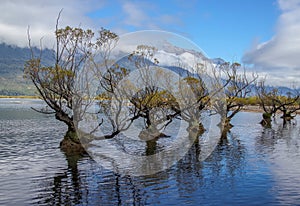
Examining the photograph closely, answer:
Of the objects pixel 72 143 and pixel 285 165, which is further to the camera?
pixel 72 143

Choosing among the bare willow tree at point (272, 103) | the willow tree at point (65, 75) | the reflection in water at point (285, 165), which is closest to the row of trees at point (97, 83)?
the willow tree at point (65, 75)

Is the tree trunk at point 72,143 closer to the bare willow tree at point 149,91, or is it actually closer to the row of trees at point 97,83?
the row of trees at point 97,83

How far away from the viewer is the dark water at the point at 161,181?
20.6 m

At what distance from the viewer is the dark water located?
20.6m

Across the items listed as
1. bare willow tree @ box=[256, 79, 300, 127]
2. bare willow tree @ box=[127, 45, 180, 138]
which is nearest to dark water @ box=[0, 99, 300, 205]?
bare willow tree @ box=[127, 45, 180, 138]

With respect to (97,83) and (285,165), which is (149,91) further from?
(285,165)

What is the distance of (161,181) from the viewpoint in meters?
25.0

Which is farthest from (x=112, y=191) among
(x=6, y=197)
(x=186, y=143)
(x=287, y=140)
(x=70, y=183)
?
(x=287, y=140)

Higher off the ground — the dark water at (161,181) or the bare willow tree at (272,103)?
the bare willow tree at (272,103)

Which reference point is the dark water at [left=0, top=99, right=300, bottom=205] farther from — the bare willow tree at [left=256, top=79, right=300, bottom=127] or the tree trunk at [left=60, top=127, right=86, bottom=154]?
the bare willow tree at [left=256, top=79, right=300, bottom=127]

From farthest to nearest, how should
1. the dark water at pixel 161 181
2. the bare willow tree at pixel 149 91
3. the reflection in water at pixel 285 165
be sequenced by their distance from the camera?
the bare willow tree at pixel 149 91 → the reflection in water at pixel 285 165 → the dark water at pixel 161 181

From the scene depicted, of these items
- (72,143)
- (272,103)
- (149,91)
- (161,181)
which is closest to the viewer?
(161,181)

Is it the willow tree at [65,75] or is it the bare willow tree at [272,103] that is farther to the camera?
the bare willow tree at [272,103]

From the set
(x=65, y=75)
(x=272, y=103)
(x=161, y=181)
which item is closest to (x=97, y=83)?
(x=65, y=75)
